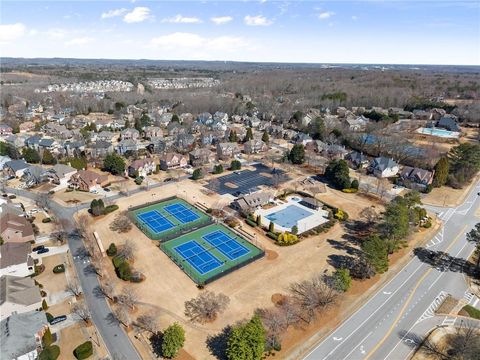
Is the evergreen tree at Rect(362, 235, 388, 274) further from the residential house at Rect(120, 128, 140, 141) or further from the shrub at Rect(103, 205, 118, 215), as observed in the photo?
the residential house at Rect(120, 128, 140, 141)

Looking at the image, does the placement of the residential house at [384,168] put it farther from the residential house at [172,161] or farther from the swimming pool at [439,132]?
the residential house at [172,161]

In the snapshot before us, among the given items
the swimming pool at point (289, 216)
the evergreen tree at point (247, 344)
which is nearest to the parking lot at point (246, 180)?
the swimming pool at point (289, 216)

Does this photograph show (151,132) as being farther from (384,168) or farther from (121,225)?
(384,168)

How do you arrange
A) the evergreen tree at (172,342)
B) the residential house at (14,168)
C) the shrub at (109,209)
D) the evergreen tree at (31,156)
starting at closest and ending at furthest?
the evergreen tree at (172,342)
the shrub at (109,209)
the residential house at (14,168)
the evergreen tree at (31,156)

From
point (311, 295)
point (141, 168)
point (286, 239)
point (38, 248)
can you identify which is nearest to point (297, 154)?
point (286, 239)

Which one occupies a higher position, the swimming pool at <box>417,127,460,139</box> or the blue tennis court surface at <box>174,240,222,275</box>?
the swimming pool at <box>417,127,460,139</box>

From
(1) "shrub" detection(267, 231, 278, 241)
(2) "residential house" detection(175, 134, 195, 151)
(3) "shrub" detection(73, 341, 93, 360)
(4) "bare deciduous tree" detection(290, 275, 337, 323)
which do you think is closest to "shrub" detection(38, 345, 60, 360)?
(3) "shrub" detection(73, 341, 93, 360)
